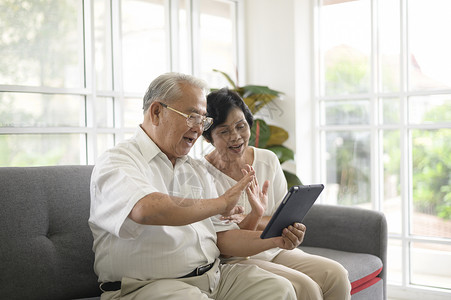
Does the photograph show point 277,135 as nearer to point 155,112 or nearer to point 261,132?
point 261,132

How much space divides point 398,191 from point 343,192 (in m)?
0.39

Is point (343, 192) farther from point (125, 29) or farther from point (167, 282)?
point (167, 282)

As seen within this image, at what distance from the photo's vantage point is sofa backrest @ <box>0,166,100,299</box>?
183 cm

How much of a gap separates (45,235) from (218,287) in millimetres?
647

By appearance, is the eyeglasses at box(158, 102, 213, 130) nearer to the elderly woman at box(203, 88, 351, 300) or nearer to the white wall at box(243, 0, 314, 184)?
the elderly woman at box(203, 88, 351, 300)

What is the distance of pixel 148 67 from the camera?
3.23m

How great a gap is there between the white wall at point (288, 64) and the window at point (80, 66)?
0.51 meters

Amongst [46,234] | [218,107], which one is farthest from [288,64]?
[46,234]

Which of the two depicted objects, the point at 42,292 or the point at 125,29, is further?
the point at 125,29

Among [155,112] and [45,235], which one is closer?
[155,112]

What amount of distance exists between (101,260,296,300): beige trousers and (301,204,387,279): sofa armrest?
880 mm

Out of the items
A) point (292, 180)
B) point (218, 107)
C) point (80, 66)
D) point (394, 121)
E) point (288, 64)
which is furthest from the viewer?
point (288, 64)

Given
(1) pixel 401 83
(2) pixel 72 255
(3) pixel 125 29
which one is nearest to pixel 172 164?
(2) pixel 72 255

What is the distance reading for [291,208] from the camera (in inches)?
69.0
